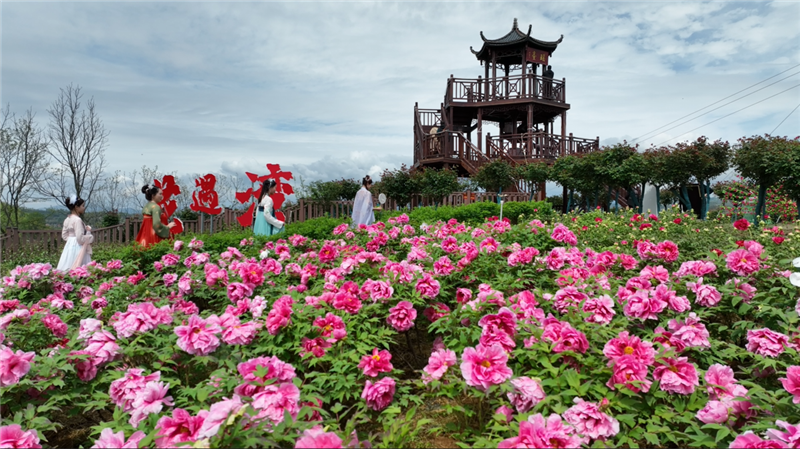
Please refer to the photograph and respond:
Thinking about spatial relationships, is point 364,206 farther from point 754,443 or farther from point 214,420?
point 754,443

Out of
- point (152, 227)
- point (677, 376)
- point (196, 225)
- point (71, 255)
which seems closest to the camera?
point (677, 376)

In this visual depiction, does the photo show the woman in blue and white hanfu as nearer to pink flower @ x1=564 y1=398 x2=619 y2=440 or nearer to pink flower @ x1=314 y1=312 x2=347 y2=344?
pink flower @ x1=314 y1=312 x2=347 y2=344

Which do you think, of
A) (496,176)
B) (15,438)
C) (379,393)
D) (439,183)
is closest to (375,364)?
(379,393)

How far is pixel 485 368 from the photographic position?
1743 millimetres

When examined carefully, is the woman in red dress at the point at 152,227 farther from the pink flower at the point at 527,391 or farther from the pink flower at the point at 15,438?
the pink flower at the point at 527,391

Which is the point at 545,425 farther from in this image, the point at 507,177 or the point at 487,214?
the point at 507,177

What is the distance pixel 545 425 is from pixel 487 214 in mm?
10226

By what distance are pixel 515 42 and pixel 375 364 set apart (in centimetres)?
2174

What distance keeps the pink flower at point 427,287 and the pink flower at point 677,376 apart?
1107 mm

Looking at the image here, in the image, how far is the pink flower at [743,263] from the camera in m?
2.77

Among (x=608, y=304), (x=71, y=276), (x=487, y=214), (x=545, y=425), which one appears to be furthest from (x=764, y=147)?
(x=71, y=276)

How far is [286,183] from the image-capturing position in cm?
1018

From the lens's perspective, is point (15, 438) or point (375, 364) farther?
point (375, 364)

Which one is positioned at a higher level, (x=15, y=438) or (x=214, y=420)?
(x=214, y=420)
